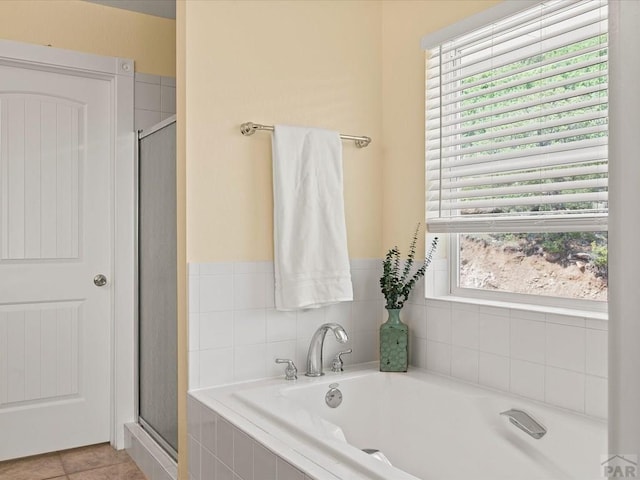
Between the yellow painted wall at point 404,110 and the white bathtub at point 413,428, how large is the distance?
2.18 ft

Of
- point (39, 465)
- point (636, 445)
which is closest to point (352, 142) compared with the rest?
point (39, 465)

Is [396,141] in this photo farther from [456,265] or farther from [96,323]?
[96,323]

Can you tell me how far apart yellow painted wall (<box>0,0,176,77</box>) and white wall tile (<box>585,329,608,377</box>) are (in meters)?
2.50

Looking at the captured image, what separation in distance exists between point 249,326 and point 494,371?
99 cm

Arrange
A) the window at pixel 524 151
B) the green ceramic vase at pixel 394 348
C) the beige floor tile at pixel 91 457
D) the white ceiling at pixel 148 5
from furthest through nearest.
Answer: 1. the white ceiling at pixel 148 5
2. the beige floor tile at pixel 91 457
3. the green ceramic vase at pixel 394 348
4. the window at pixel 524 151

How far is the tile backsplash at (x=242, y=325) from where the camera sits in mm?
2230

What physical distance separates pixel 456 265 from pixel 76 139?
2002 millimetres

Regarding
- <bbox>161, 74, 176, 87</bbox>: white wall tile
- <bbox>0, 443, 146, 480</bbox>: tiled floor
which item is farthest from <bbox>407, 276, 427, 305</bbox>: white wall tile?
<bbox>161, 74, 176, 87</bbox>: white wall tile

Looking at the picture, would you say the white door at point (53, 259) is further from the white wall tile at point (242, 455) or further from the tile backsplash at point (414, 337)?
the white wall tile at point (242, 455)

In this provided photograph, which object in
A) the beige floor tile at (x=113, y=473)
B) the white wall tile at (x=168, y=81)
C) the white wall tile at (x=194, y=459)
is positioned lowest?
the beige floor tile at (x=113, y=473)

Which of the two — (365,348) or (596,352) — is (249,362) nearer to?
(365,348)

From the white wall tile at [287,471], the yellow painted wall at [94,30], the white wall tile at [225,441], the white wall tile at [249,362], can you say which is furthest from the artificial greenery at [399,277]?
the yellow painted wall at [94,30]

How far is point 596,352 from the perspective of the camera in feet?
5.98

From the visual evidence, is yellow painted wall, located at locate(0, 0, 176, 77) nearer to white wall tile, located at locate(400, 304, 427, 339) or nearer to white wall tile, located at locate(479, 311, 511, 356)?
white wall tile, located at locate(400, 304, 427, 339)
